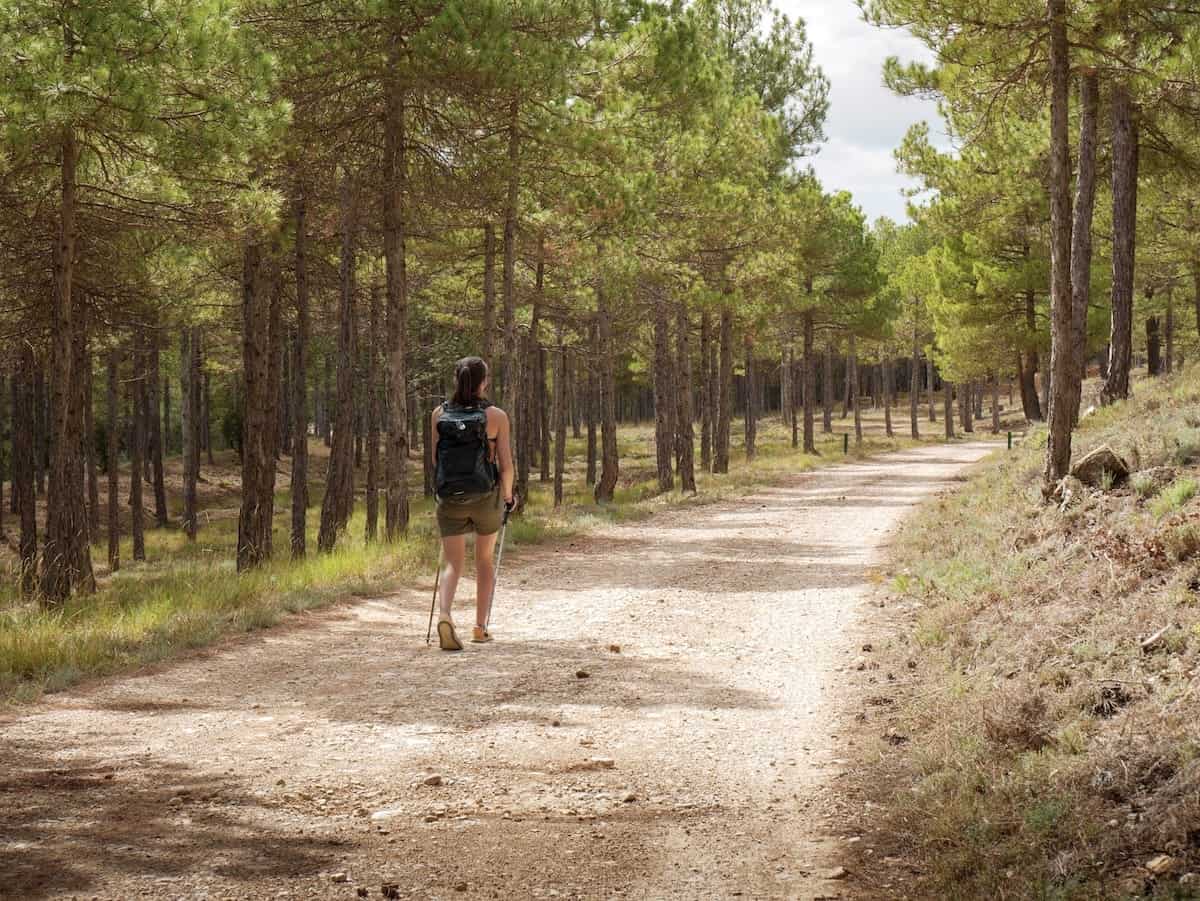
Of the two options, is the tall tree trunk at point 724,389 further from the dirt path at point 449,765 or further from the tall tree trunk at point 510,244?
the dirt path at point 449,765

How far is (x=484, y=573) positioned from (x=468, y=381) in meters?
1.57

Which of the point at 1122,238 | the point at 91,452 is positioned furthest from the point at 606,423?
the point at 91,452

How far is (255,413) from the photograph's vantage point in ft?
61.4

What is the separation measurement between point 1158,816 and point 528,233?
17.0 metres

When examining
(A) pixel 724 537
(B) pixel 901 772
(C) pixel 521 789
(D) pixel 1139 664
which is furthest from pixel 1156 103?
(C) pixel 521 789

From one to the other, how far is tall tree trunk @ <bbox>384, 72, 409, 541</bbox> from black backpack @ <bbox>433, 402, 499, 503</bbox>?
7.93 meters

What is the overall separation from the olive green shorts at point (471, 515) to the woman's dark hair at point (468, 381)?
74 centimetres

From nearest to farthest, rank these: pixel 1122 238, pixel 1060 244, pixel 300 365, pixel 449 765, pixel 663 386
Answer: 1. pixel 449 765
2. pixel 1060 244
3. pixel 1122 238
4. pixel 300 365
5. pixel 663 386

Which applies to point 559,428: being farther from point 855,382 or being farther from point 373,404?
point 855,382

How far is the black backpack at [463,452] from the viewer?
788 cm

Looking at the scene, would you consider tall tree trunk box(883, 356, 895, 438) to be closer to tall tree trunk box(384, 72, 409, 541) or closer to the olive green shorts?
tall tree trunk box(384, 72, 409, 541)

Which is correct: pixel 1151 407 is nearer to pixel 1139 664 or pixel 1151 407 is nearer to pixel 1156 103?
pixel 1156 103

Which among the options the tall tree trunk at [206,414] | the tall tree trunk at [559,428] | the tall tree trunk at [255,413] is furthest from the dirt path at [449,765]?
the tall tree trunk at [206,414]

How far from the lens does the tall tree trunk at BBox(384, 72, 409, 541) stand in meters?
15.5
